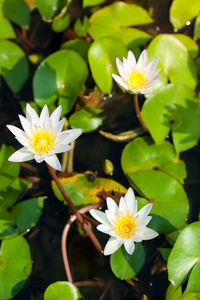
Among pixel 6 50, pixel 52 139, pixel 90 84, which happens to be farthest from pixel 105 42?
pixel 52 139

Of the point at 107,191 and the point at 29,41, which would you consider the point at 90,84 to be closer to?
the point at 29,41

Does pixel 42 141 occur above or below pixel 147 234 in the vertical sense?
above

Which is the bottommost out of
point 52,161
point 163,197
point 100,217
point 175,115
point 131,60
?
point 163,197

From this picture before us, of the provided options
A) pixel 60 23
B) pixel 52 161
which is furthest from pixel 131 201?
pixel 60 23

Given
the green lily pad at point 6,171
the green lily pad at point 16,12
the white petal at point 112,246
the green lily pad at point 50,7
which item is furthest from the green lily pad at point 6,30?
the white petal at point 112,246

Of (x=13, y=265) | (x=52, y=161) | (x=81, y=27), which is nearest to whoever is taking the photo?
(x=52, y=161)

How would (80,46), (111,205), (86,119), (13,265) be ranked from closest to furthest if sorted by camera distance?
(111,205), (13,265), (86,119), (80,46)

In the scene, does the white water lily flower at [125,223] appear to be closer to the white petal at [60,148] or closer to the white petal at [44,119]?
the white petal at [60,148]

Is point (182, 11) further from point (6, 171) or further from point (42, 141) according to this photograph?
point (6, 171)
